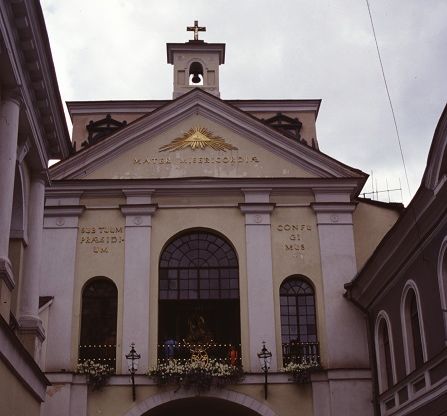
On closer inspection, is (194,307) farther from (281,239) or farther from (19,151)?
(19,151)

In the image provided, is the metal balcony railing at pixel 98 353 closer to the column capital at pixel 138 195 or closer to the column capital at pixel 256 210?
the column capital at pixel 138 195

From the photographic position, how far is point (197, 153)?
24562 mm

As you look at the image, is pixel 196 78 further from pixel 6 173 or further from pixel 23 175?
pixel 6 173

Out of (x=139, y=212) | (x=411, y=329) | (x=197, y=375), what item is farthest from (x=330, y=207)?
(x=411, y=329)

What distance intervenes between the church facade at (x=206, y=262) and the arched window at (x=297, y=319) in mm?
33

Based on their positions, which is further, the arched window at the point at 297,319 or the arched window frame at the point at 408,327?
the arched window at the point at 297,319

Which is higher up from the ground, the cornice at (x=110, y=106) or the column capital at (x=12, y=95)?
the cornice at (x=110, y=106)

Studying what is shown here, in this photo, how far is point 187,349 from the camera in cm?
2236

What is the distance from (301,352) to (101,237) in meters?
6.36

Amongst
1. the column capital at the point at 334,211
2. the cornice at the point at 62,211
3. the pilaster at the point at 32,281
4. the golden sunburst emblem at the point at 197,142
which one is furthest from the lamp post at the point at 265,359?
the pilaster at the point at 32,281

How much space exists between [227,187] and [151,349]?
509 centimetres

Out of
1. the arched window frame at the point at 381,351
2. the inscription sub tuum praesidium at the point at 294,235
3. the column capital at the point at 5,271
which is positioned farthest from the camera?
the inscription sub tuum praesidium at the point at 294,235

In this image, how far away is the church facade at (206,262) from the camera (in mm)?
21516

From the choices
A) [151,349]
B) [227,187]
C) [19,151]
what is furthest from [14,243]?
[227,187]
